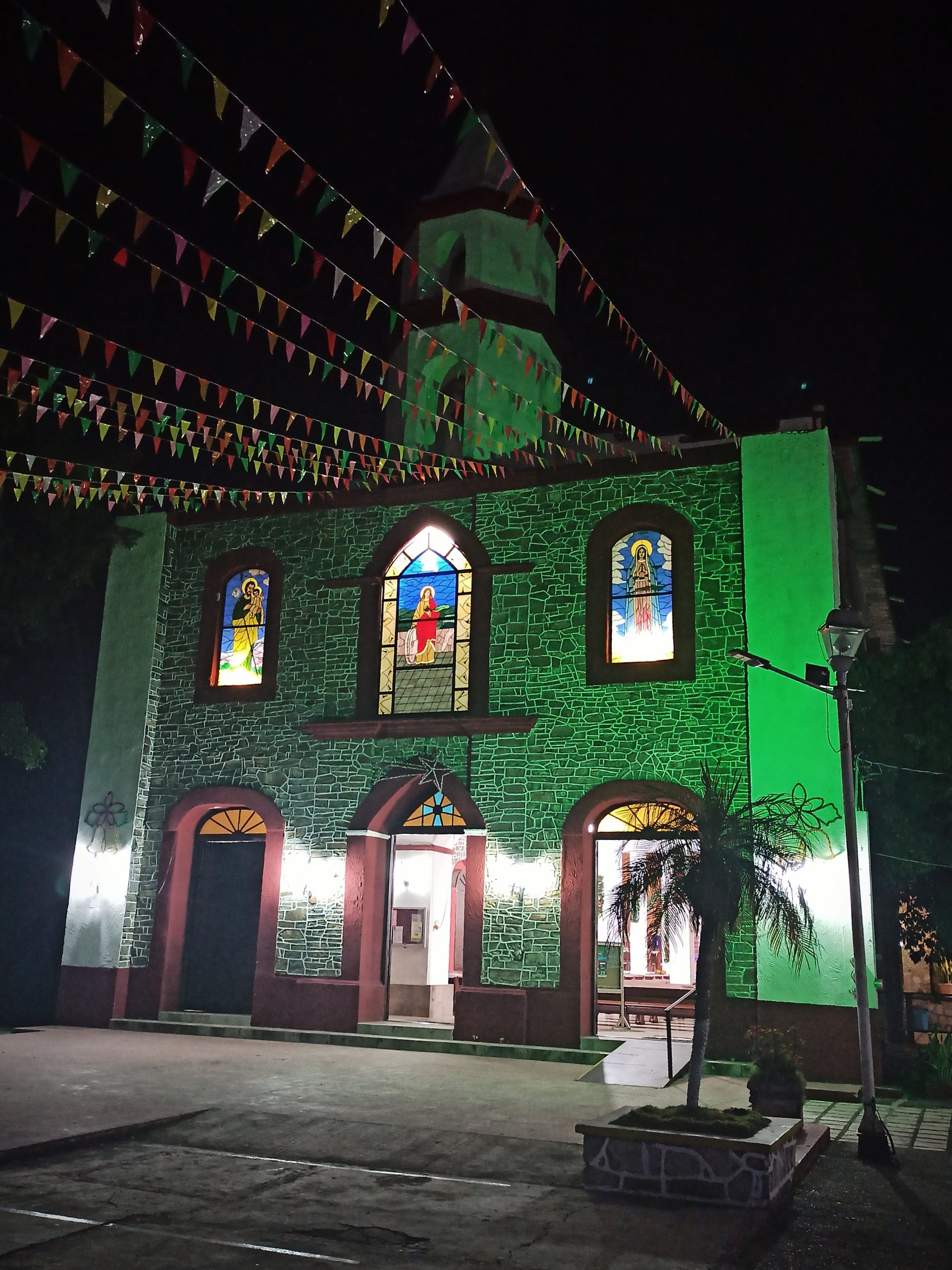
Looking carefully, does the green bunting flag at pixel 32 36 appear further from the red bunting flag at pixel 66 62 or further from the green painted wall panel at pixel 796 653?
the green painted wall panel at pixel 796 653

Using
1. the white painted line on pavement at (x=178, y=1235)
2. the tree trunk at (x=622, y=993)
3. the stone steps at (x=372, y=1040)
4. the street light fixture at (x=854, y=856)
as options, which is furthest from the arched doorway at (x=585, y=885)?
the white painted line on pavement at (x=178, y=1235)

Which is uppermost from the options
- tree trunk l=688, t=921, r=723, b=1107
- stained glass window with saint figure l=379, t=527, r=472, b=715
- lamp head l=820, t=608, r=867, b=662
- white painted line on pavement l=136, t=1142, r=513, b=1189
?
stained glass window with saint figure l=379, t=527, r=472, b=715

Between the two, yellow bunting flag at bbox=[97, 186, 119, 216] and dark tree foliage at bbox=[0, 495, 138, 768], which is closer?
yellow bunting flag at bbox=[97, 186, 119, 216]

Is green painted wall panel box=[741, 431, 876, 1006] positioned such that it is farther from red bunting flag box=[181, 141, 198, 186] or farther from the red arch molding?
red bunting flag box=[181, 141, 198, 186]

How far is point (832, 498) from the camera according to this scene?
45.0 ft

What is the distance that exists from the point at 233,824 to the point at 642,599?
22.1ft

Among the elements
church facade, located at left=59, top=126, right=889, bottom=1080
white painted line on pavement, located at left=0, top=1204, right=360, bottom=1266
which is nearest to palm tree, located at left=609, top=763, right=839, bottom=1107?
white painted line on pavement, located at left=0, top=1204, right=360, bottom=1266

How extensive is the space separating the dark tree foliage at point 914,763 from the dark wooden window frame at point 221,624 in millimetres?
7989

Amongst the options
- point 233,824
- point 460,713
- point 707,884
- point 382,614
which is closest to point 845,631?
point 707,884

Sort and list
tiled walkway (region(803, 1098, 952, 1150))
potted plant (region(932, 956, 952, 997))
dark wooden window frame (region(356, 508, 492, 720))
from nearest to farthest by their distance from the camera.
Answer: tiled walkway (region(803, 1098, 952, 1150)) → potted plant (region(932, 956, 952, 997)) → dark wooden window frame (region(356, 508, 492, 720))

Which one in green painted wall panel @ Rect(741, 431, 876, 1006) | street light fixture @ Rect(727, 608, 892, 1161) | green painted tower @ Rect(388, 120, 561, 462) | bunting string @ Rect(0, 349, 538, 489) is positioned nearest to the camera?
street light fixture @ Rect(727, 608, 892, 1161)

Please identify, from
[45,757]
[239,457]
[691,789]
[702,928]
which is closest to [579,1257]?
[702,928]

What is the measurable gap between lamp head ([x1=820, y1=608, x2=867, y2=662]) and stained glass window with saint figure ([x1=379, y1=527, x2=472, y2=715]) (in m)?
6.17

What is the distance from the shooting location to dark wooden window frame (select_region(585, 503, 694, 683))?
45.4ft
